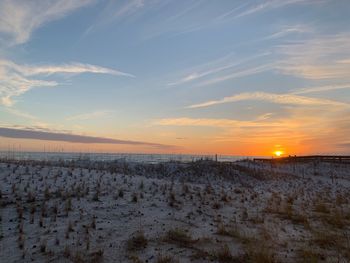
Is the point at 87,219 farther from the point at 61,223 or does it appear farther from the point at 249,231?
the point at 249,231

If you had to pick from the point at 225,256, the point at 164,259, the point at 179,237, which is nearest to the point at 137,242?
the point at 179,237

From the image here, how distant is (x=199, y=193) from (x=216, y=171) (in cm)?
1198

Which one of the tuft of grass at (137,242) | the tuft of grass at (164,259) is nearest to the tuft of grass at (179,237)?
the tuft of grass at (137,242)

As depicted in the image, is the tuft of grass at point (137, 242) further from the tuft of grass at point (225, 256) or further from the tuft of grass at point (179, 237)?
the tuft of grass at point (225, 256)

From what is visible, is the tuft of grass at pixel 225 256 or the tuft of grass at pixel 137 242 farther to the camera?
the tuft of grass at pixel 137 242

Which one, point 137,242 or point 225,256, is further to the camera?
point 137,242

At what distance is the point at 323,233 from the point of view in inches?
492

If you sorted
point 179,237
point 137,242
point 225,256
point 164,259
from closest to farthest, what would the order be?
point 164,259 → point 225,256 → point 137,242 → point 179,237

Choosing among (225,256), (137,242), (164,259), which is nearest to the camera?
(164,259)

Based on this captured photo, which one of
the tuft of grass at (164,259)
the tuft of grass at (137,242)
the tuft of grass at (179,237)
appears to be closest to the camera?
the tuft of grass at (164,259)

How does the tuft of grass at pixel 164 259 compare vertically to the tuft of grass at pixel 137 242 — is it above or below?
below

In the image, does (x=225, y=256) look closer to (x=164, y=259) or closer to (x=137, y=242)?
(x=164, y=259)

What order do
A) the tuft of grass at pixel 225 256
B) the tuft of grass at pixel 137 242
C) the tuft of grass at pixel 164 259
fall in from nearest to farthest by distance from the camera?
the tuft of grass at pixel 164 259, the tuft of grass at pixel 225 256, the tuft of grass at pixel 137 242

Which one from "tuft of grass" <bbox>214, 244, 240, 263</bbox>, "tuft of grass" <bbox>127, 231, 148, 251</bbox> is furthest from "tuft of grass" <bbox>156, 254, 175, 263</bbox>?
"tuft of grass" <bbox>214, 244, 240, 263</bbox>
